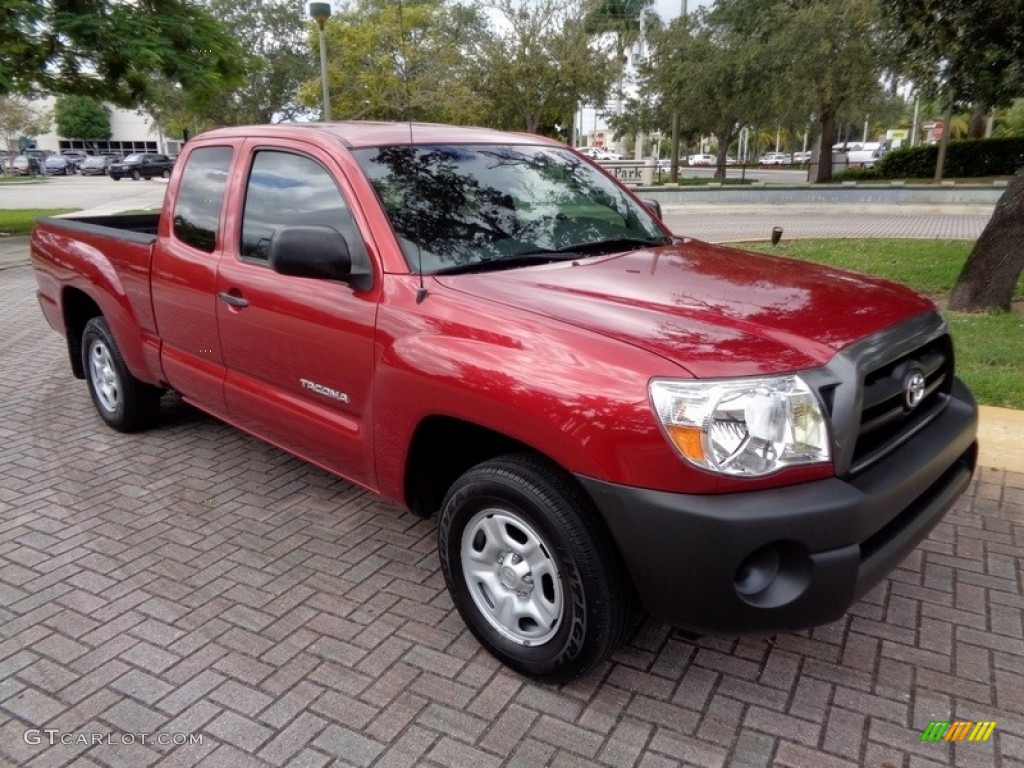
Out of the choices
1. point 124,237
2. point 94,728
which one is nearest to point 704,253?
point 94,728

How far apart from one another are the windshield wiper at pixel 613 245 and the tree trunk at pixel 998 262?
5.12m

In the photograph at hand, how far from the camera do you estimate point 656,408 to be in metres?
2.23

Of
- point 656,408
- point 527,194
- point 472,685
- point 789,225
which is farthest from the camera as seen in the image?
point 789,225

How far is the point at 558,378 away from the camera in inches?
93.9

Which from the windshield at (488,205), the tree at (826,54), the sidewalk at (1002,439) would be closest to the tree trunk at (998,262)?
→ the sidewalk at (1002,439)

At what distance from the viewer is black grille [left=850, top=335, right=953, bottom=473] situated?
8.03 feet

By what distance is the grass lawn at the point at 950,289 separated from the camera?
17.4ft

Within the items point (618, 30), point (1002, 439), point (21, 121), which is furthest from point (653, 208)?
point (21, 121)

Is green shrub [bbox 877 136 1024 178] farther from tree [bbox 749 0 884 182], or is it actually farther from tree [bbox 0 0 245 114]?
tree [bbox 0 0 245 114]

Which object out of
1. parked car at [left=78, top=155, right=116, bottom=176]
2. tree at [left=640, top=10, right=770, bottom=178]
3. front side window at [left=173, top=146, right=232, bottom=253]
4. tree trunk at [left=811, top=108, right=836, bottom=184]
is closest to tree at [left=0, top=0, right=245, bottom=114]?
front side window at [left=173, top=146, right=232, bottom=253]

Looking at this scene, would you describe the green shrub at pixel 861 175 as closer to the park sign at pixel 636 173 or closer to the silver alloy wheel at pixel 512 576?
the park sign at pixel 636 173

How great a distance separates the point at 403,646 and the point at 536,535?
0.81 metres

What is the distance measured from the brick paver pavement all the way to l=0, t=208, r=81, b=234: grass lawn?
15278mm

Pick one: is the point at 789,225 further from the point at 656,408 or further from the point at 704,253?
the point at 656,408
